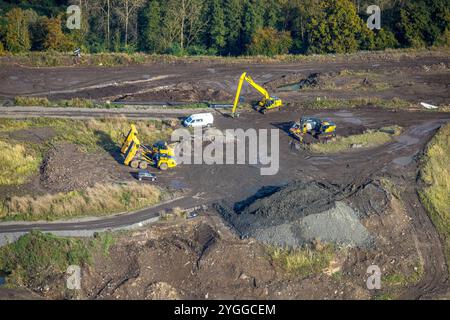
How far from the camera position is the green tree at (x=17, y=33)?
3068 inches

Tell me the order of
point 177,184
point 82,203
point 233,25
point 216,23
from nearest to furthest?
point 82,203 → point 177,184 → point 216,23 → point 233,25

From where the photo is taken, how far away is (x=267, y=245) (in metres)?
40.2

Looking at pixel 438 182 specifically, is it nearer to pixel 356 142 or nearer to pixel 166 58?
pixel 356 142

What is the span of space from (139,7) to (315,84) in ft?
84.7

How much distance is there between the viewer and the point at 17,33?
257 feet

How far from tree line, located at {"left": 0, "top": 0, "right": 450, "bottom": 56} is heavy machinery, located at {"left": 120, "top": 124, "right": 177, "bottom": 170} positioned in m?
32.1

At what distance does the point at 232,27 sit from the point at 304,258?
50.9 m

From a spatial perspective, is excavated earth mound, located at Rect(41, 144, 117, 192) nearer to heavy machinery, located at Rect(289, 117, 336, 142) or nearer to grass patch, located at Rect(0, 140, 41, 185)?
grass patch, located at Rect(0, 140, 41, 185)

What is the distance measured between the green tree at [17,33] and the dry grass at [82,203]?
37.9 metres

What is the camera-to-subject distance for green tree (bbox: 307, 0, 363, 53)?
82438mm

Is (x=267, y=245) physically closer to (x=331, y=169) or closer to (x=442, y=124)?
(x=331, y=169)

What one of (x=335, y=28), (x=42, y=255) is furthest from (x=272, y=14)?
(x=42, y=255)

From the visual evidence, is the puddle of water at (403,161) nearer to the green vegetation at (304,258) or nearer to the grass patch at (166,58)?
the green vegetation at (304,258)

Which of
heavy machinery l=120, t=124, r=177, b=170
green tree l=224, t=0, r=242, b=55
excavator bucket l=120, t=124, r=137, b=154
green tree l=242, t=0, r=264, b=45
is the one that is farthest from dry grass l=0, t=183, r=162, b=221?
green tree l=224, t=0, r=242, b=55
